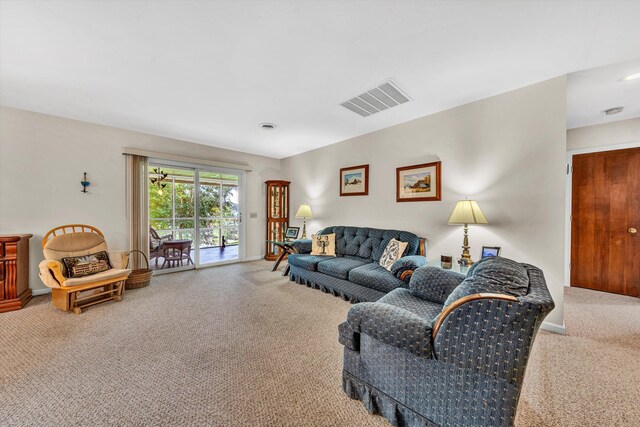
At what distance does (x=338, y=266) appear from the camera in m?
3.32

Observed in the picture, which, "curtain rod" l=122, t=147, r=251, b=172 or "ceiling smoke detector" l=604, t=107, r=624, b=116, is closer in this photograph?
"ceiling smoke detector" l=604, t=107, r=624, b=116

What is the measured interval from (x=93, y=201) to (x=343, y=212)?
158 inches

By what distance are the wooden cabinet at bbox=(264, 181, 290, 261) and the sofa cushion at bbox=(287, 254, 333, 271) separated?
1842mm

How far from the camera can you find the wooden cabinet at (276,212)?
573 cm

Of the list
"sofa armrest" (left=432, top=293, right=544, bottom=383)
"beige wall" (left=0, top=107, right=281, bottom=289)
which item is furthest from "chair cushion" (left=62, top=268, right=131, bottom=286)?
"sofa armrest" (left=432, top=293, right=544, bottom=383)

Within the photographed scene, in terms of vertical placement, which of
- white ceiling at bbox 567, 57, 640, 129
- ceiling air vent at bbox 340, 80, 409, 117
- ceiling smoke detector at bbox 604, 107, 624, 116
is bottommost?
ceiling smoke detector at bbox 604, 107, 624, 116

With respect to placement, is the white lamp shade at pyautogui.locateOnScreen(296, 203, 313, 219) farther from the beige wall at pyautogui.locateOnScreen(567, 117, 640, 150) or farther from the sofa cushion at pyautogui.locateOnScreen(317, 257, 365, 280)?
the beige wall at pyautogui.locateOnScreen(567, 117, 640, 150)

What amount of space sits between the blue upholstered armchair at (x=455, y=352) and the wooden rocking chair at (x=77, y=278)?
3163 millimetres

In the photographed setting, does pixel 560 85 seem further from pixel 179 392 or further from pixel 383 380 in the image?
pixel 179 392

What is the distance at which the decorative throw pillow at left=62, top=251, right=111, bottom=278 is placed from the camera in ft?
9.55

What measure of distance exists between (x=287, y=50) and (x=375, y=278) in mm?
2464

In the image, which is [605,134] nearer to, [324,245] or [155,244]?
[324,245]

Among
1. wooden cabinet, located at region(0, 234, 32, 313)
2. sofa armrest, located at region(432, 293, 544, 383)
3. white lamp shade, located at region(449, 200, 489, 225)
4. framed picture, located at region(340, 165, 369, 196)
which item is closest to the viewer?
sofa armrest, located at region(432, 293, 544, 383)

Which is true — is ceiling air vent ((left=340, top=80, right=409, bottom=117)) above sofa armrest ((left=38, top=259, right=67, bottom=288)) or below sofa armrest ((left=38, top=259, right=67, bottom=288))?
above
